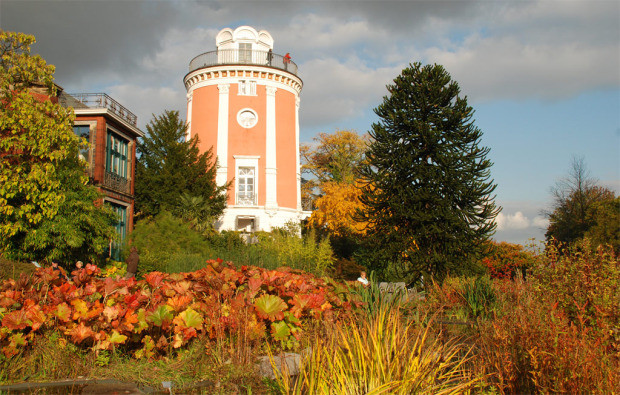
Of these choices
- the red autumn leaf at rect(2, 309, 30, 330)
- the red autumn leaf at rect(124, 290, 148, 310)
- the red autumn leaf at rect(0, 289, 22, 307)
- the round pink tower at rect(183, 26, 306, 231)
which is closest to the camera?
the red autumn leaf at rect(2, 309, 30, 330)

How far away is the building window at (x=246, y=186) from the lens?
2969 centimetres

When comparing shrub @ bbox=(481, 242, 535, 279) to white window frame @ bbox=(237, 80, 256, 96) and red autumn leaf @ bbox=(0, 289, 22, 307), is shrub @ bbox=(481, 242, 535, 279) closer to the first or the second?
white window frame @ bbox=(237, 80, 256, 96)

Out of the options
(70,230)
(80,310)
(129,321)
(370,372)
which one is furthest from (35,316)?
(70,230)

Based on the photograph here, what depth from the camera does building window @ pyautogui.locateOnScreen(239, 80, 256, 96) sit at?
30328mm

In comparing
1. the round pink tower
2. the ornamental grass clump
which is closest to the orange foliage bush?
the ornamental grass clump

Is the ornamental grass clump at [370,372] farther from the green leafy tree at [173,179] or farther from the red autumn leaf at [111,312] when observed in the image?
the green leafy tree at [173,179]

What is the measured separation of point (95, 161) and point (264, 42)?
52.9 feet

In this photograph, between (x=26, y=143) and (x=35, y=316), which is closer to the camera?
(x=35, y=316)

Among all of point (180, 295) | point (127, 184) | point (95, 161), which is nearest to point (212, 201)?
point (127, 184)

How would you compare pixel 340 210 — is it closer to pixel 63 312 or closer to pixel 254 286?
pixel 254 286

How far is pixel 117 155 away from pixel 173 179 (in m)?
3.42

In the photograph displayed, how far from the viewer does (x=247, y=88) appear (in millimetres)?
30391

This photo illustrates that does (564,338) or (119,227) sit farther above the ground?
(119,227)

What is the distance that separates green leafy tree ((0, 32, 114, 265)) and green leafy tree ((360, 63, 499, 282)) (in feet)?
27.5
